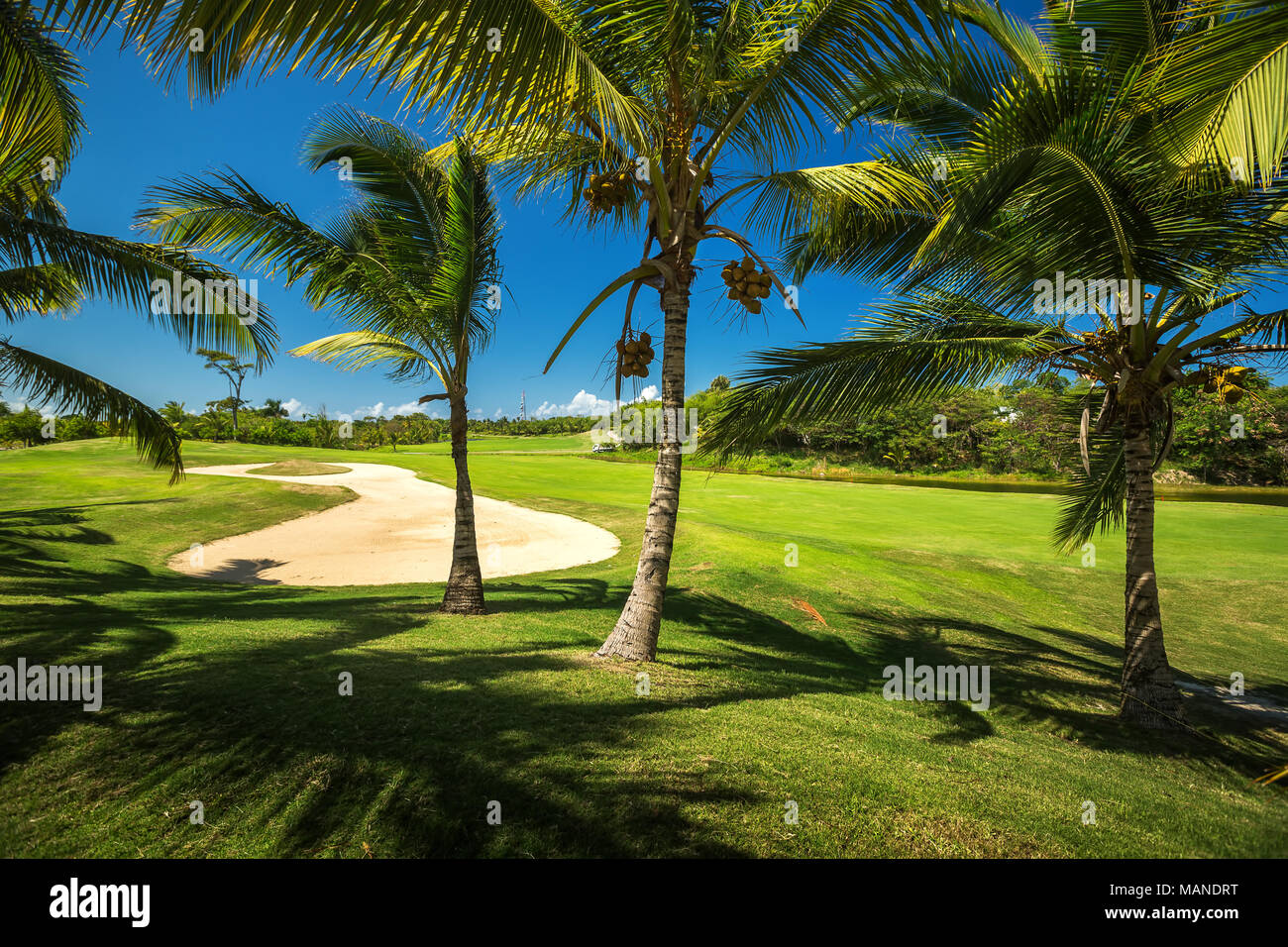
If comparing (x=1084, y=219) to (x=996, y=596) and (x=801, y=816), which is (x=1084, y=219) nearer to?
(x=801, y=816)

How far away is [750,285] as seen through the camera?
5.47 m

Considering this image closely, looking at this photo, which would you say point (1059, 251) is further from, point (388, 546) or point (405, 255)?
point (388, 546)

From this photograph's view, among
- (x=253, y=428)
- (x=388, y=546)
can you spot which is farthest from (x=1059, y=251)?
(x=253, y=428)

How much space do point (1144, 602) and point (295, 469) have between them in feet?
103

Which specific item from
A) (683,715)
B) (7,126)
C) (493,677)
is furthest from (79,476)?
(683,715)

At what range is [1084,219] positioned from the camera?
5.13 m

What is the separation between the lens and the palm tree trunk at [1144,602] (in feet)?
19.9

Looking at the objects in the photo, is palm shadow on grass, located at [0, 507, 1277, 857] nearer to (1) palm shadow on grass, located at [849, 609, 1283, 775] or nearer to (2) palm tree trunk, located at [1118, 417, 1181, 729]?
(1) palm shadow on grass, located at [849, 609, 1283, 775]

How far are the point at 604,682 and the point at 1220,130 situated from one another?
564cm

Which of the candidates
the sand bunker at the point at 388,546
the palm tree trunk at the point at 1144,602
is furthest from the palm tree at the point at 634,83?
the sand bunker at the point at 388,546

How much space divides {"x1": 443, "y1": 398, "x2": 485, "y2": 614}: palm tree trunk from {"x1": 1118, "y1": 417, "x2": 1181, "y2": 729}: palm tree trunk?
26.8 ft

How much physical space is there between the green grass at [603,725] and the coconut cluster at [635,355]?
134cm

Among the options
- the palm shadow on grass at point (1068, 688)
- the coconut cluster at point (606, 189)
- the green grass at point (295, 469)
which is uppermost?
the coconut cluster at point (606, 189)

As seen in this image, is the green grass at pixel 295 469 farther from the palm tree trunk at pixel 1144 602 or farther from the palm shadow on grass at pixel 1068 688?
the palm tree trunk at pixel 1144 602
